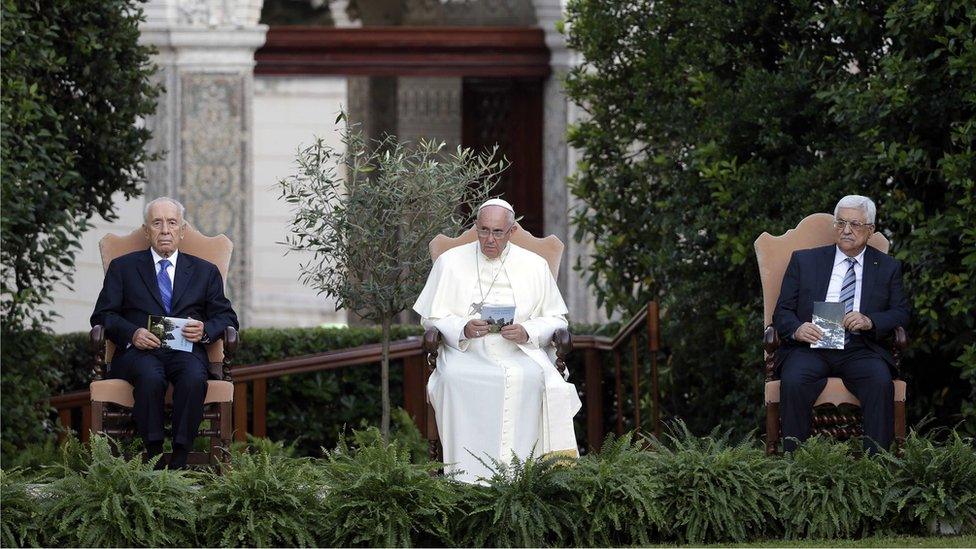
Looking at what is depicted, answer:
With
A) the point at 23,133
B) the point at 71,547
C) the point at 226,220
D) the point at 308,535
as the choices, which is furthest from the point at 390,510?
A: the point at 226,220

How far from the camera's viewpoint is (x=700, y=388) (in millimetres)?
10547

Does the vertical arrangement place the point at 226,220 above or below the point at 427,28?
below

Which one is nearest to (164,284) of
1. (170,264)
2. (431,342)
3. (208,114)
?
(170,264)

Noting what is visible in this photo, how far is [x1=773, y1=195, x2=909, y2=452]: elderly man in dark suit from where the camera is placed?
8.16 m

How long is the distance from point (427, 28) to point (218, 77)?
1975 millimetres

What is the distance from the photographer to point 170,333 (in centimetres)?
835

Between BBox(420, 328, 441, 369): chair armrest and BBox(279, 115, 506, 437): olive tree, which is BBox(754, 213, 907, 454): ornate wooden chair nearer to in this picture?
BBox(279, 115, 506, 437): olive tree

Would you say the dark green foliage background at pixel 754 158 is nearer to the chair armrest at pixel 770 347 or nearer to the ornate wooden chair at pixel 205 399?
the chair armrest at pixel 770 347

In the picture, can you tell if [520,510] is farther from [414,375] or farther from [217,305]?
[414,375]

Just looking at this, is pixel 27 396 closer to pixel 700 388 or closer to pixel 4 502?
pixel 4 502

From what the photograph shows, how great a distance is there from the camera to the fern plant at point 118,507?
22.4 feet

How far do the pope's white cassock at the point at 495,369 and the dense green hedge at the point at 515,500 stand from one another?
27.7 inches

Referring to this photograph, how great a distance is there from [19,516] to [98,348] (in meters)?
1.53

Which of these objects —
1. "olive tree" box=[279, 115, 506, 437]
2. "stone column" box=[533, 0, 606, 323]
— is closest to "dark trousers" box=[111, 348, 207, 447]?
"olive tree" box=[279, 115, 506, 437]
